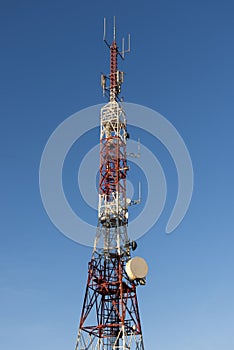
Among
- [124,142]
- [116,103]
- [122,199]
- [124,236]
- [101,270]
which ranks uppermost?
[116,103]

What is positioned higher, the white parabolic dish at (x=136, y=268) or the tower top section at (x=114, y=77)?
the tower top section at (x=114, y=77)

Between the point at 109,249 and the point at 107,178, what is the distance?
890cm

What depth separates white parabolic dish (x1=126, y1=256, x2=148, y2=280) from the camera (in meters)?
59.5

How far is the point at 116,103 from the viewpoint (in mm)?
69188

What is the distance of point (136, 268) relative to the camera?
5994cm

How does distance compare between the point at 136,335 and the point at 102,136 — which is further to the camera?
the point at 102,136

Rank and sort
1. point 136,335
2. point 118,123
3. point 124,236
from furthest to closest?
point 118,123
point 124,236
point 136,335

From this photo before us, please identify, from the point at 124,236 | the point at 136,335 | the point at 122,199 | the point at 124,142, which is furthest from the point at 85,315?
the point at 124,142

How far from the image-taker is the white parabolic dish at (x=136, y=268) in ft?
195

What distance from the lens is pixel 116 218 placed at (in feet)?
206

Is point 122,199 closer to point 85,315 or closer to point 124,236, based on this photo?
point 124,236

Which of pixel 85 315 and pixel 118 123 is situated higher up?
pixel 118 123

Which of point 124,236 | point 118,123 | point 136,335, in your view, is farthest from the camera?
point 118,123

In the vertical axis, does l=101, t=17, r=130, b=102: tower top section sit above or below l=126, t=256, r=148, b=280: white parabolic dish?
above
